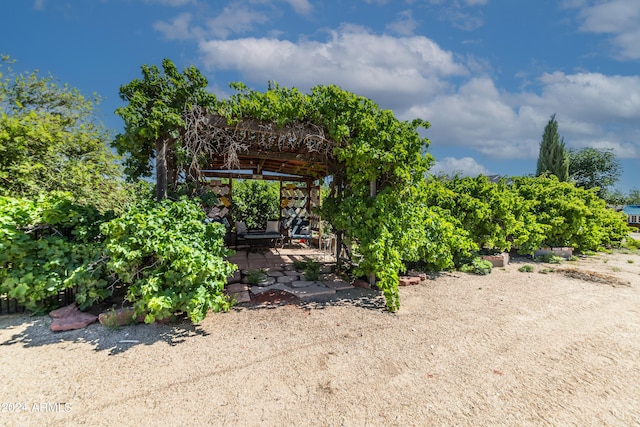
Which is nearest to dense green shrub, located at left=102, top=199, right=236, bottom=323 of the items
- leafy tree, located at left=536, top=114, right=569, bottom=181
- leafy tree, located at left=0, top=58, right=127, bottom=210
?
leafy tree, located at left=0, top=58, right=127, bottom=210

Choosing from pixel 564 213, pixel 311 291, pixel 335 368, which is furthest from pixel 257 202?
pixel 564 213

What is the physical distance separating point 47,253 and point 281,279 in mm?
3299

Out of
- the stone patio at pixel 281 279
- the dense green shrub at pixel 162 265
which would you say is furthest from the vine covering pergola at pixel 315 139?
the dense green shrub at pixel 162 265

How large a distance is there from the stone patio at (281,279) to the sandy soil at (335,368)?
515 mm

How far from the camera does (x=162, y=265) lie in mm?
3301

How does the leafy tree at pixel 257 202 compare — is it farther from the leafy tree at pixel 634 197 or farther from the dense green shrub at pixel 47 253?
the leafy tree at pixel 634 197

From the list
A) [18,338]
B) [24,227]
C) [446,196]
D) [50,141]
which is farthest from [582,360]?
[50,141]

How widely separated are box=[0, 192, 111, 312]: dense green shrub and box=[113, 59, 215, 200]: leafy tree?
1.03 m

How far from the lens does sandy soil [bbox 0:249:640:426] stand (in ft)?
6.87

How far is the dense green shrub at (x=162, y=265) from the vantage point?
313 cm

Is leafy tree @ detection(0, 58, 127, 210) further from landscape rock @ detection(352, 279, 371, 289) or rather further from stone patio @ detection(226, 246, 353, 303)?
landscape rock @ detection(352, 279, 371, 289)

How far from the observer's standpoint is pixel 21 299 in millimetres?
3408

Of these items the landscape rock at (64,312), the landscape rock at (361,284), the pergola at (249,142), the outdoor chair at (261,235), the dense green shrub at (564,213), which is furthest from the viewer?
the dense green shrub at (564,213)

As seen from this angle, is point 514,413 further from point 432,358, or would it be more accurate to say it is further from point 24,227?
point 24,227
